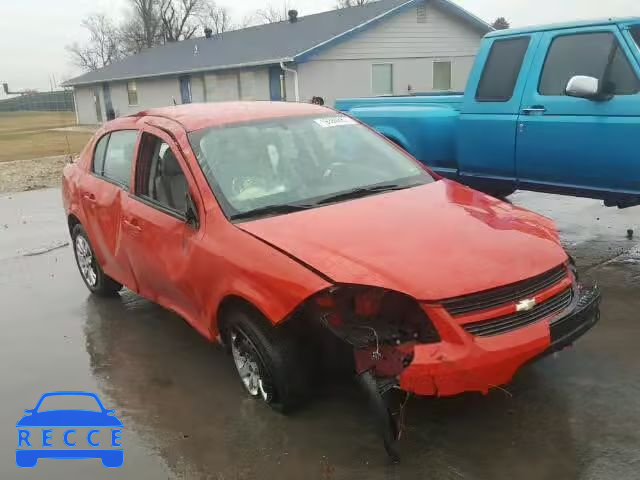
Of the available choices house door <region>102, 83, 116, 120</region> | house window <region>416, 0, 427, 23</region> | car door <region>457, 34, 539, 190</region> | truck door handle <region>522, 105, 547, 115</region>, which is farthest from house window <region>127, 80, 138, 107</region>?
truck door handle <region>522, 105, 547, 115</region>

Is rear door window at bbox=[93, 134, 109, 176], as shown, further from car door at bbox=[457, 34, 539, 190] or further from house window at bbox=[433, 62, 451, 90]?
house window at bbox=[433, 62, 451, 90]

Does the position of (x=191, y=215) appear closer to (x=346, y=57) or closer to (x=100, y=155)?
(x=100, y=155)

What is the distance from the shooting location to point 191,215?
4.01 meters

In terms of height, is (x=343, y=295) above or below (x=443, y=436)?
above

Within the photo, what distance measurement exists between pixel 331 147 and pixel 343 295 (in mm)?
1675

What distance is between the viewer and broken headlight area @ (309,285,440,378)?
3.05 metres

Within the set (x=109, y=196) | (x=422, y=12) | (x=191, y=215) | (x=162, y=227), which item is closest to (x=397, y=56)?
(x=422, y=12)

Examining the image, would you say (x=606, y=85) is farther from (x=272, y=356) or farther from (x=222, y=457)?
(x=222, y=457)

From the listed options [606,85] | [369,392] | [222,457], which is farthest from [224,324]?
[606,85]

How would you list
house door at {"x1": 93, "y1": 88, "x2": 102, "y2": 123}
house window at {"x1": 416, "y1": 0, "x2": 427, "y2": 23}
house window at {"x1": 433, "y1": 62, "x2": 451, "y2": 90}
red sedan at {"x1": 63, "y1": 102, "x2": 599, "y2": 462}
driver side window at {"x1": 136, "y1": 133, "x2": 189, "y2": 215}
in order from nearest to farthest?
red sedan at {"x1": 63, "y1": 102, "x2": 599, "y2": 462}, driver side window at {"x1": 136, "y1": 133, "x2": 189, "y2": 215}, house window at {"x1": 416, "y1": 0, "x2": 427, "y2": 23}, house window at {"x1": 433, "y1": 62, "x2": 451, "y2": 90}, house door at {"x1": 93, "y1": 88, "x2": 102, "y2": 123}

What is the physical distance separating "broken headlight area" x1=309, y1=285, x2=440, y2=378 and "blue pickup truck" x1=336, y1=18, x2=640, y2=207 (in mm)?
3160

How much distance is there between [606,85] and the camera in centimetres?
537

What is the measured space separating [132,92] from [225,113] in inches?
1240

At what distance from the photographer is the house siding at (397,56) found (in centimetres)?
2342
